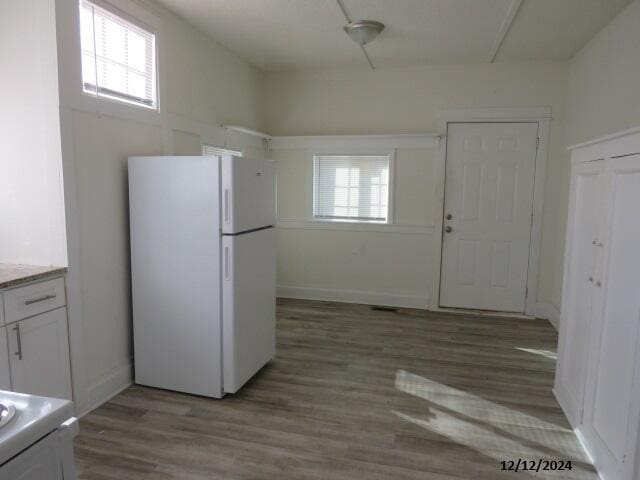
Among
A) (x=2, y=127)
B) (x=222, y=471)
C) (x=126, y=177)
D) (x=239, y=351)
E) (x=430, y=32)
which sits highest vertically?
(x=430, y=32)

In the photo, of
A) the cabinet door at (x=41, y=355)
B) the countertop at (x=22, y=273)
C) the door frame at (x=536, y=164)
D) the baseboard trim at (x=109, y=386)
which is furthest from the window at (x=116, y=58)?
the door frame at (x=536, y=164)

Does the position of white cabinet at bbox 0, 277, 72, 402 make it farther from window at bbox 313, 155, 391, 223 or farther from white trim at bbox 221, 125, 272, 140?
window at bbox 313, 155, 391, 223

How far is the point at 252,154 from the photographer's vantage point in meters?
4.81

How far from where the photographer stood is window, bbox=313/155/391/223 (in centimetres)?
493

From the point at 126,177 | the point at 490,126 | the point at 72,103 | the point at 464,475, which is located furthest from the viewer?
the point at 490,126

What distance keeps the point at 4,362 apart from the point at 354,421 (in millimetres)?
1836

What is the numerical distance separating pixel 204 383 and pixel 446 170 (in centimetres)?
328

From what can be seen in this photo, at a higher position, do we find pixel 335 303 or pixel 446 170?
pixel 446 170

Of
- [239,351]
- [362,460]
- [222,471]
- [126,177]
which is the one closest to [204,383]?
[239,351]

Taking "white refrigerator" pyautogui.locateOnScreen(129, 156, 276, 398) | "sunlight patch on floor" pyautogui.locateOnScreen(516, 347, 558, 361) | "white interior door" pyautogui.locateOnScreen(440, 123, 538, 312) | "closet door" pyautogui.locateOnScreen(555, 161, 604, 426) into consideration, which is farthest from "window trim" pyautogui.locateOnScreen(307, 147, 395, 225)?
"closet door" pyautogui.locateOnScreen(555, 161, 604, 426)

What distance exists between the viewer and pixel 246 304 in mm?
2877

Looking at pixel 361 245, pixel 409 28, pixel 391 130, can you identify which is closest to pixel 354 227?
pixel 361 245

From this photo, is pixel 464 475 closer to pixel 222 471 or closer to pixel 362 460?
pixel 362 460

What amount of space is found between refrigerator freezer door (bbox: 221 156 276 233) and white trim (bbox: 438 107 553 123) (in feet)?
7.87
